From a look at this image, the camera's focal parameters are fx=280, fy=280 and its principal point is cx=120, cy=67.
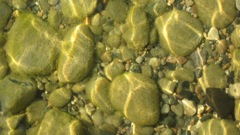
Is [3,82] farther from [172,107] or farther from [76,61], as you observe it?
[172,107]

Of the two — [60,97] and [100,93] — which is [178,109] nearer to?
[100,93]

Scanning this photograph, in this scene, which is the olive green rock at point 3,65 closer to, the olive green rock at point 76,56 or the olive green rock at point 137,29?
the olive green rock at point 76,56

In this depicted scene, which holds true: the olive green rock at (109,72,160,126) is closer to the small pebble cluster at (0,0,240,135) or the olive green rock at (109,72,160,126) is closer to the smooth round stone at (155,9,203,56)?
the small pebble cluster at (0,0,240,135)

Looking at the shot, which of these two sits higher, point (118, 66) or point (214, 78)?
point (118, 66)

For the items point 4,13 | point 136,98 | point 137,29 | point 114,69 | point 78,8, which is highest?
point 4,13

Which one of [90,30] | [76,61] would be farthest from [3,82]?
[90,30]

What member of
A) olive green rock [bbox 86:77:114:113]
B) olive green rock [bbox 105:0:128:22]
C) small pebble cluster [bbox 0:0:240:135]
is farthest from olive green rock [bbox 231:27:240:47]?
olive green rock [bbox 86:77:114:113]

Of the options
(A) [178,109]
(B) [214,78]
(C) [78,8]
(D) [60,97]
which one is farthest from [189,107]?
(C) [78,8]
